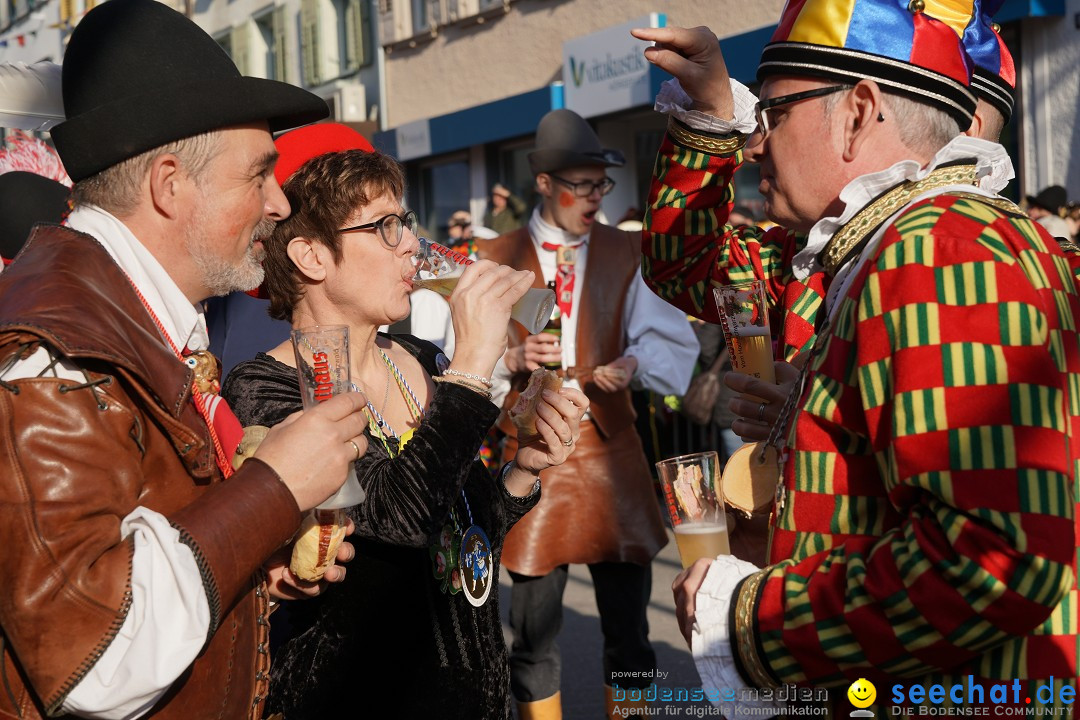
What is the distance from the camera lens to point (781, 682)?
171 centimetres

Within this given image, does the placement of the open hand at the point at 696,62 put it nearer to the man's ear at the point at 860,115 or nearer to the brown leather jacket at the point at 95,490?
the man's ear at the point at 860,115

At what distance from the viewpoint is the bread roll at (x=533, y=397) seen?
2783 mm

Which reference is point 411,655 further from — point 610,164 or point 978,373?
point 610,164

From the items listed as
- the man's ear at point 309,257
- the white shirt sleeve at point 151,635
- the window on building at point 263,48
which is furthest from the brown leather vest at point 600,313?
the window on building at point 263,48

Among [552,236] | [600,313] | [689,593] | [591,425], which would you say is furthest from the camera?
[552,236]

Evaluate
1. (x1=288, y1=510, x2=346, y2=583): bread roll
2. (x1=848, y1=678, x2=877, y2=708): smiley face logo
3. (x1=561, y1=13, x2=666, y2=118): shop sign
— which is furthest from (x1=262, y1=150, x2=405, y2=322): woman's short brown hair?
(x1=561, y1=13, x2=666, y2=118): shop sign

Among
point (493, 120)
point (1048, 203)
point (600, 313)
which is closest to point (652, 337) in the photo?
point (600, 313)

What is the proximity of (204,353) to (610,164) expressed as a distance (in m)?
3.87

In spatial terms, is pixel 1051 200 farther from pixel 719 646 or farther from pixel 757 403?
pixel 719 646

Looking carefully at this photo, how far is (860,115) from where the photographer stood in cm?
192

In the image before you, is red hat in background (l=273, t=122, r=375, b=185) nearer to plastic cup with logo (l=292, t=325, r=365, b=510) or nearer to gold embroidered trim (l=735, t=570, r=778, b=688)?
plastic cup with logo (l=292, t=325, r=365, b=510)

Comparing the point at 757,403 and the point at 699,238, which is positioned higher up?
the point at 699,238

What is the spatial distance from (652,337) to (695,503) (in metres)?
3.05

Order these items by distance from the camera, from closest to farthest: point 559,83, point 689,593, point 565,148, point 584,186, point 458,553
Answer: point 689,593 → point 458,553 → point 584,186 → point 565,148 → point 559,83
